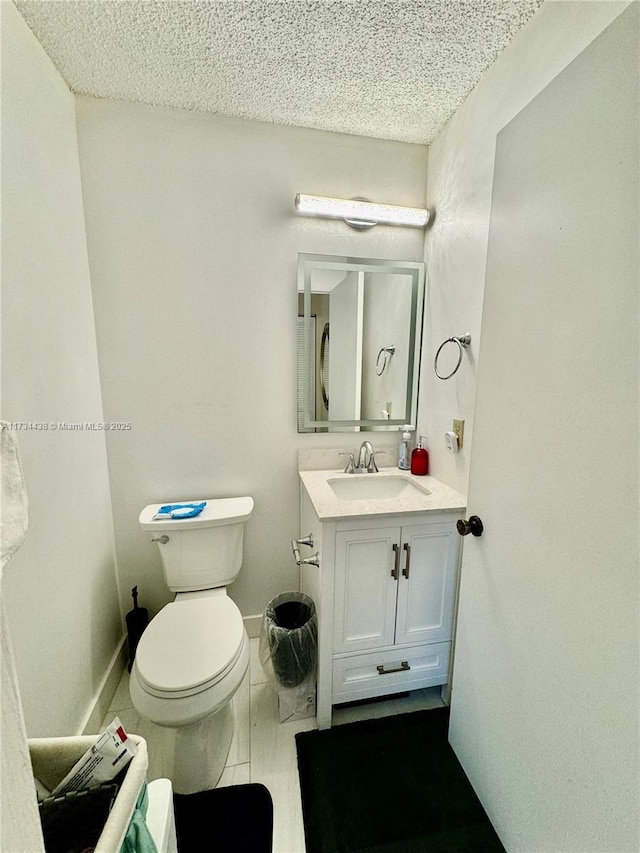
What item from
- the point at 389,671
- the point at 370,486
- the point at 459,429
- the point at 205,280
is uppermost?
the point at 205,280

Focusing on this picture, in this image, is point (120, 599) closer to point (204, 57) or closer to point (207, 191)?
point (207, 191)

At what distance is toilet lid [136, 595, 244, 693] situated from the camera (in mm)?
1036

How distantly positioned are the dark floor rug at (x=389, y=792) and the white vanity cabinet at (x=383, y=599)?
0.12 metres

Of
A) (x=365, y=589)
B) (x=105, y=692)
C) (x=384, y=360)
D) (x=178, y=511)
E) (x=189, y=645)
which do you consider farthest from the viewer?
(x=384, y=360)

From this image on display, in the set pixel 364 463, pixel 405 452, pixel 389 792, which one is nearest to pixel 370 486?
pixel 364 463

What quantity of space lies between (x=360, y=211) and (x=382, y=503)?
129 centimetres

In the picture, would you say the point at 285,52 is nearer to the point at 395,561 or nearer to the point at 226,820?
the point at 395,561

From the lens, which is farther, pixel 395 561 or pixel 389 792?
pixel 395 561

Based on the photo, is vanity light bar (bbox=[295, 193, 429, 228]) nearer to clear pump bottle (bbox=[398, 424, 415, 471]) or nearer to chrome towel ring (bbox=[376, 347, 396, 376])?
chrome towel ring (bbox=[376, 347, 396, 376])

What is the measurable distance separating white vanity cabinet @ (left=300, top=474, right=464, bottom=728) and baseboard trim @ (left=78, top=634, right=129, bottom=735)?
0.85 m

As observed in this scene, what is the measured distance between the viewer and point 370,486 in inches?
65.7

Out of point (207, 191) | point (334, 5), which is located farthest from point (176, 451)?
point (334, 5)

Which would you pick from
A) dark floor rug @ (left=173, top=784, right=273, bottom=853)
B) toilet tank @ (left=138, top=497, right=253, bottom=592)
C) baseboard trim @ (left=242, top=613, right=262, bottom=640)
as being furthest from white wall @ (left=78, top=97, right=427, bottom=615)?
dark floor rug @ (left=173, top=784, right=273, bottom=853)

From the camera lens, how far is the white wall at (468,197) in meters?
0.92
